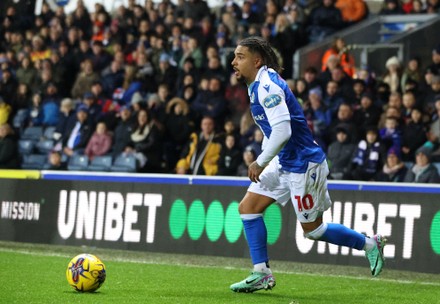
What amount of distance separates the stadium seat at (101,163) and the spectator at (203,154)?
147cm

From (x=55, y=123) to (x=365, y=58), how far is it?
6281 millimetres

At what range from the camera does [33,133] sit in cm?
2067

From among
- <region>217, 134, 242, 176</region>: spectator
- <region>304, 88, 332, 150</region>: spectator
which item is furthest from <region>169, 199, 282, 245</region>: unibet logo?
<region>304, 88, 332, 150</region>: spectator

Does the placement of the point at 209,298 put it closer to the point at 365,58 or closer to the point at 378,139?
the point at 378,139

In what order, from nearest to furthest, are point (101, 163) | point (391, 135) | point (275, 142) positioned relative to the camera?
1. point (275, 142)
2. point (391, 135)
3. point (101, 163)

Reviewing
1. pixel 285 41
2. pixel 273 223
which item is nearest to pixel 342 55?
pixel 285 41

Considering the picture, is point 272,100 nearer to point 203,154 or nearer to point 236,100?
point 203,154

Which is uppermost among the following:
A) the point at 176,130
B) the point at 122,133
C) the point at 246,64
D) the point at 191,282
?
the point at 246,64

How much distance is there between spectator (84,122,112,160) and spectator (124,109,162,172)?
624mm

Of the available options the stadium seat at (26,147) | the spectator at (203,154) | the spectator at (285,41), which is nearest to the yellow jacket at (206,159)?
the spectator at (203,154)

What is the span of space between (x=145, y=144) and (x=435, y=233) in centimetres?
679

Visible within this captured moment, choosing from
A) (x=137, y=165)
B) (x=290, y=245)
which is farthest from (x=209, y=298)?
(x=137, y=165)

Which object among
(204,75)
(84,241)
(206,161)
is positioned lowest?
(84,241)

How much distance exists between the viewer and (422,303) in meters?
8.52
